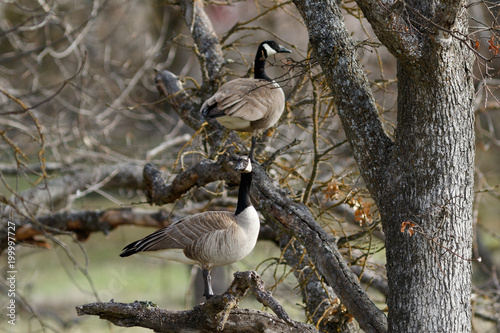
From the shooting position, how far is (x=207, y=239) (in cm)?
354

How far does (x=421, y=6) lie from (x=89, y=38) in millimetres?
8697

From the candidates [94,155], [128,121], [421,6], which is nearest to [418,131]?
[421,6]

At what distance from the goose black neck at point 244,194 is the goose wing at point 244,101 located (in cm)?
48

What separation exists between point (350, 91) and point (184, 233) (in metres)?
1.43

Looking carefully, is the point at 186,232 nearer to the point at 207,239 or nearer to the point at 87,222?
the point at 207,239

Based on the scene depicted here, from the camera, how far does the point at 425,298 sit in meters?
3.11

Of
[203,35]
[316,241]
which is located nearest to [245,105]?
[316,241]

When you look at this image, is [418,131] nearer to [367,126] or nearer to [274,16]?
[367,126]

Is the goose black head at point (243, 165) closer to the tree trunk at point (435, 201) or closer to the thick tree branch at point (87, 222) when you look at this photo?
the tree trunk at point (435, 201)

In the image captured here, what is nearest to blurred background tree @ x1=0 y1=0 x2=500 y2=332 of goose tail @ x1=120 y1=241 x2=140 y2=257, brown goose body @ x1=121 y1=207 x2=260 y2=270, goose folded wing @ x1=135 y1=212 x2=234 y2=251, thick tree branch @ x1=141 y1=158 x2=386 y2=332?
thick tree branch @ x1=141 y1=158 x2=386 y2=332

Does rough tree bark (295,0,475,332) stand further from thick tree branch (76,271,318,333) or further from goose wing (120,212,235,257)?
goose wing (120,212,235,257)

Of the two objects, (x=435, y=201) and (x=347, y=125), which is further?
(x=347, y=125)

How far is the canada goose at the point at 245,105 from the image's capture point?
4012mm

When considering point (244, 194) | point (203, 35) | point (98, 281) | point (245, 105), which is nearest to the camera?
point (244, 194)
